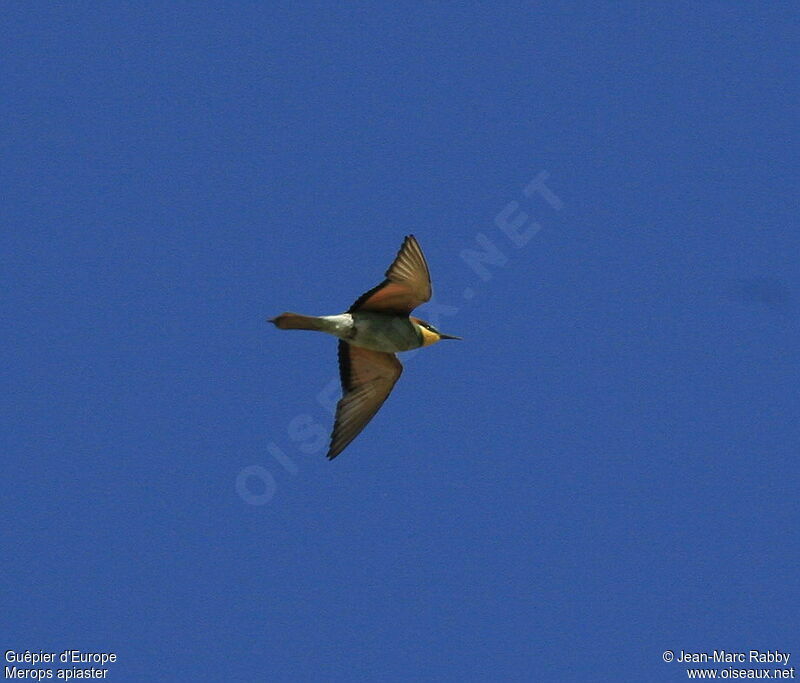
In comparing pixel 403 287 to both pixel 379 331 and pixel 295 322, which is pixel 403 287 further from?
pixel 295 322

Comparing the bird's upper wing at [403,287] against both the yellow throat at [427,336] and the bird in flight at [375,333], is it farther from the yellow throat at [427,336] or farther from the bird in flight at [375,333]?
the yellow throat at [427,336]

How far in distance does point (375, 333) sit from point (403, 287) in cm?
64

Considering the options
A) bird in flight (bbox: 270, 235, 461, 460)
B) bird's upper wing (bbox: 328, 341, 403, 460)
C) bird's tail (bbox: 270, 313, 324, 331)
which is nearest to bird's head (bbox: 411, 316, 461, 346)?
bird in flight (bbox: 270, 235, 461, 460)

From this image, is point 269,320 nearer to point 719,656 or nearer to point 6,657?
point 6,657

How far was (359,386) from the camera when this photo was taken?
1212 cm

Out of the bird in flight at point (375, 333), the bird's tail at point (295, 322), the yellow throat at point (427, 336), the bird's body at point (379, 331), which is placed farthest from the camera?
the yellow throat at point (427, 336)

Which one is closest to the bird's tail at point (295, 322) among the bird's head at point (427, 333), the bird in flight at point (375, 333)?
the bird in flight at point (375, 333)

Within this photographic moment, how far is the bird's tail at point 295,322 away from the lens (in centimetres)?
1049

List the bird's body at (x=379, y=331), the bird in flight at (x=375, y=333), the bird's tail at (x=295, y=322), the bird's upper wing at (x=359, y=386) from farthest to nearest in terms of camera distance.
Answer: the bird's upper wing at (x=359, y=386) < the bird's body at (x=379, y=331) < the bird in flight at (x=375, y=333) < the bird's tail at (x=295, y=322)

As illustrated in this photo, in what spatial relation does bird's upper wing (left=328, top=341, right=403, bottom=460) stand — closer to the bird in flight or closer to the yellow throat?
the bird in flight

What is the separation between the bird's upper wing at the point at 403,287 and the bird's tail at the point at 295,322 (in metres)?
0.58

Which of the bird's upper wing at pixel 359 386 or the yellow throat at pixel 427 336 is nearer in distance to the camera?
the yellow throat at pixel 427 336

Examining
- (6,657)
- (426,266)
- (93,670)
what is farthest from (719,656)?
(6,657)

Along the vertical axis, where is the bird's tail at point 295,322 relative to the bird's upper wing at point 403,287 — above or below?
below
